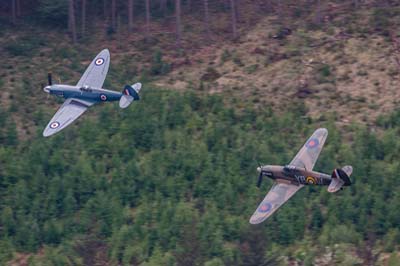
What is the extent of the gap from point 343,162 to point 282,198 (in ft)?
22.4

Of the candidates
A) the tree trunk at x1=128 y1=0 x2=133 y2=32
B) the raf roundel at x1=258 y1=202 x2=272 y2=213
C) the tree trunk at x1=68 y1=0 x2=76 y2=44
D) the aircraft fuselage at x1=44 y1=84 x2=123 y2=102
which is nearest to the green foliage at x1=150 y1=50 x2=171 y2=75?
the tree trunk at x1=128 y1=0 x2=133 y2=32

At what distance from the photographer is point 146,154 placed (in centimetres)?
5591

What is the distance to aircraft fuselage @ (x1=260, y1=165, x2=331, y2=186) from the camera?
156 ft

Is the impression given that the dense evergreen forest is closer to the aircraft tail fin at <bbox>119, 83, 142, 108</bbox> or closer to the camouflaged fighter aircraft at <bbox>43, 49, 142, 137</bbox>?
the camouflaged fighter aircraft at <bbox>43, 49, 142, 137</bbox>

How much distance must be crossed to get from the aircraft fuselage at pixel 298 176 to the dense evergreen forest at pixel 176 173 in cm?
248

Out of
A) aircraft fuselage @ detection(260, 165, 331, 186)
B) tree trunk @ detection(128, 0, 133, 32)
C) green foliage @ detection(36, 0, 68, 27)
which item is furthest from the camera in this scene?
green foliage @ detection(36, 0, 68, 27)

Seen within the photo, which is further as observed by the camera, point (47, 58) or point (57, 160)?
point (47, 58)

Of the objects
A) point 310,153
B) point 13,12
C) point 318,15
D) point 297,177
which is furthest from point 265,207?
point 13,12

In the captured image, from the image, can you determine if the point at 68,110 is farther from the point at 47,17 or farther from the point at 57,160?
the point at 47,17

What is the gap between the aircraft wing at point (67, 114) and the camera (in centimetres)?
5200

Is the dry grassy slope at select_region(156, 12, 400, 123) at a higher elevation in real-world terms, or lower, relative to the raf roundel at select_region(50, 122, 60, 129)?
lower

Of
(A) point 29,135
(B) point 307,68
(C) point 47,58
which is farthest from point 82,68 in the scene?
(B) point 307,68

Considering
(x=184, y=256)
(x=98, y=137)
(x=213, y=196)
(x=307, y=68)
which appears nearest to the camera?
(x=184, y=256)

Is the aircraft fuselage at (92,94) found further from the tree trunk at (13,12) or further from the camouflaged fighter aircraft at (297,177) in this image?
the tree trunk at (13,12)
